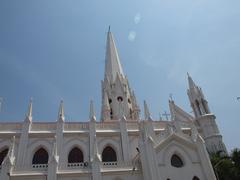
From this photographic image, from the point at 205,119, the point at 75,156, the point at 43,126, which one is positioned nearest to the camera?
the point at 75,156

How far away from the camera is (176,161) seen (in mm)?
21422

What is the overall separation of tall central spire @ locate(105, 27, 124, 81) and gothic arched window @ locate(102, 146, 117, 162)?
19.1 meters

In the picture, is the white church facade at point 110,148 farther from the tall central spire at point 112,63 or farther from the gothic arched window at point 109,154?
the tall central spire at point 112,63

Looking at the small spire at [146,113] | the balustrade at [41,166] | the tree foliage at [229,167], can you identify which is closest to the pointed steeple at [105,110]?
the small spire at [146,113]

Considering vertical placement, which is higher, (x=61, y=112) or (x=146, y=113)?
(x=61, y=112)

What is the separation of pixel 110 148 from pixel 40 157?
26.2 feet

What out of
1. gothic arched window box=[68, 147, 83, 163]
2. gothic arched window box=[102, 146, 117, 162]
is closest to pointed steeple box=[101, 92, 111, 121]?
gothic arched window box=[102, 146, 117, 162]

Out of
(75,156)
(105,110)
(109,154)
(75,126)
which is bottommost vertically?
(75,156)

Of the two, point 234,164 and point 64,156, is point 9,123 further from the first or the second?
point 234,164

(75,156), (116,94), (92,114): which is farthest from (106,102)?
(75,156)

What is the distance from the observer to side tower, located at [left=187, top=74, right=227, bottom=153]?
2723 cm

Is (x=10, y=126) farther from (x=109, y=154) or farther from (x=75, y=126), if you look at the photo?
(x=109, y=154)

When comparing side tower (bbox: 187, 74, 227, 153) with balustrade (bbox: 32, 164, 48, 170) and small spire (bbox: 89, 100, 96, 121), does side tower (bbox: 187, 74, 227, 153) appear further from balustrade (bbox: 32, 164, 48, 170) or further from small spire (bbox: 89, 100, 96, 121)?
balustrade (bbox: 32, 164, 48, 170)

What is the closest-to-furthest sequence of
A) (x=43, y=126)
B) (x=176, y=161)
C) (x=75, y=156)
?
(x=176, y=161)
(x=75, y=156)
(x=43, y=126)
